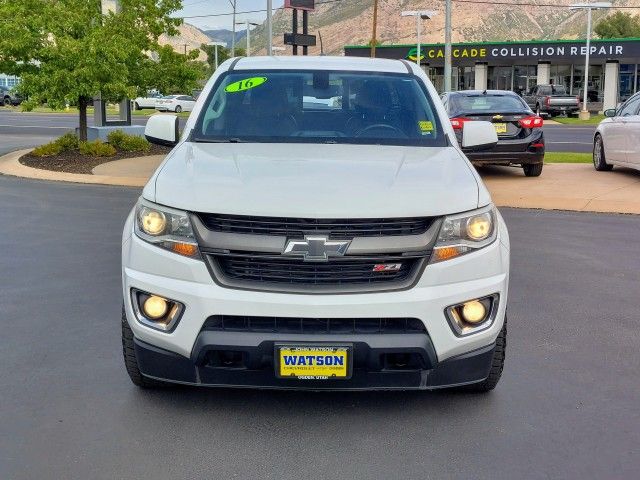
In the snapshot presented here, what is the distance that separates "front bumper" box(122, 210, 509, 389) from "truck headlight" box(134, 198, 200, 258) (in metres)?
0.05

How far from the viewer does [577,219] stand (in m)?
11.3

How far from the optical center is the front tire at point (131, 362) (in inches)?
172

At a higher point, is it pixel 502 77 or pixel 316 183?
pixel 502 77

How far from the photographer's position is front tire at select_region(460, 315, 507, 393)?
14.6 ft

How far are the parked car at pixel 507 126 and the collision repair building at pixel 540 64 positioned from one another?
44.9 meters

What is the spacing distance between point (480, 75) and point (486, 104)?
49.5 meters

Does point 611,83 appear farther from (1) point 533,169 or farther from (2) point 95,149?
(2) point 95,149

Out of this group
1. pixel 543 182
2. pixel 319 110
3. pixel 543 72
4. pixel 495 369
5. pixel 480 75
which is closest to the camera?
pixel 495 369

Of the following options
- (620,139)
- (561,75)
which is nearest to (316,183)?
(620,139)

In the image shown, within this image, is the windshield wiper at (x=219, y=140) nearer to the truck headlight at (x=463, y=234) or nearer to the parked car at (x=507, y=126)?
the truck headlight at (x=463, y=234)

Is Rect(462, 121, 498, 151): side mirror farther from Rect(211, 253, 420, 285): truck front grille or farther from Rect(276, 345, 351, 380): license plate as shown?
Rect(276, 345, 351, 380): license plate

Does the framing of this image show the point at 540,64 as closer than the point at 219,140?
No

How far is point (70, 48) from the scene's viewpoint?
Result: 17.5 m

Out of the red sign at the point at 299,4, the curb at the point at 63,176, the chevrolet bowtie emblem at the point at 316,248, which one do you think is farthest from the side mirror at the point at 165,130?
the red sign at the point at 299,4
